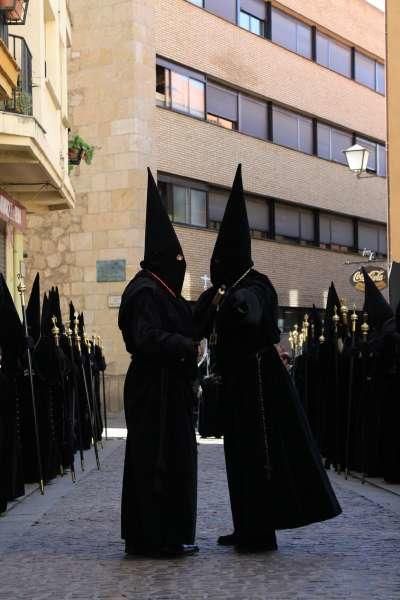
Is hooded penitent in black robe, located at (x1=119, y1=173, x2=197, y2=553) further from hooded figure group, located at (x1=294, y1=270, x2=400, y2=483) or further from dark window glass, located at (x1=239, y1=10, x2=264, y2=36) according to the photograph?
dark window glass, located at (x1=239, y1=10, x2=264, y2=36)

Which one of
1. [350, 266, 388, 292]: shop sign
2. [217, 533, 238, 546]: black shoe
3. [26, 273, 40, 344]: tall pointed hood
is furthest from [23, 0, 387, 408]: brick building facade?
[217, 533, 238, 546]: black shoe

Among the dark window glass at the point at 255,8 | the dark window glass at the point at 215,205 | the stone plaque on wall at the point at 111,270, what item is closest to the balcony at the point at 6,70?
the stone plaque on wall at the point at 111,270

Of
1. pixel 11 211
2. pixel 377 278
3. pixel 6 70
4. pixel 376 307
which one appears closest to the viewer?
pixel 376 307

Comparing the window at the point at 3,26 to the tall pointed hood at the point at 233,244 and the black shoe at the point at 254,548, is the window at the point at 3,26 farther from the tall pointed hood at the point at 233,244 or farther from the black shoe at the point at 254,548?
the black shoe at the point at 254,548

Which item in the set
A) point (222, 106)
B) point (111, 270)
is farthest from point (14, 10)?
point (222, 106)

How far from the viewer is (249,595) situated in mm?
6465

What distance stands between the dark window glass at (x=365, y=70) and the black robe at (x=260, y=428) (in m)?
35.3

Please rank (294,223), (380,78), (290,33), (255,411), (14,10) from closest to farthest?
(255,411)
(14,10)
(290,33)
(294,223)
(380,78)

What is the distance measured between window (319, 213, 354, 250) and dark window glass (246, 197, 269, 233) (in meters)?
3.51

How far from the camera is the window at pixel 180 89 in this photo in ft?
105

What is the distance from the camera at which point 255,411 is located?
805cm

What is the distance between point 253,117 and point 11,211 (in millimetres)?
15833

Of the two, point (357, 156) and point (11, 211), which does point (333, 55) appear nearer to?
point (357, 156)

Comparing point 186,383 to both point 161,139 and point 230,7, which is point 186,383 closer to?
point 161,139
